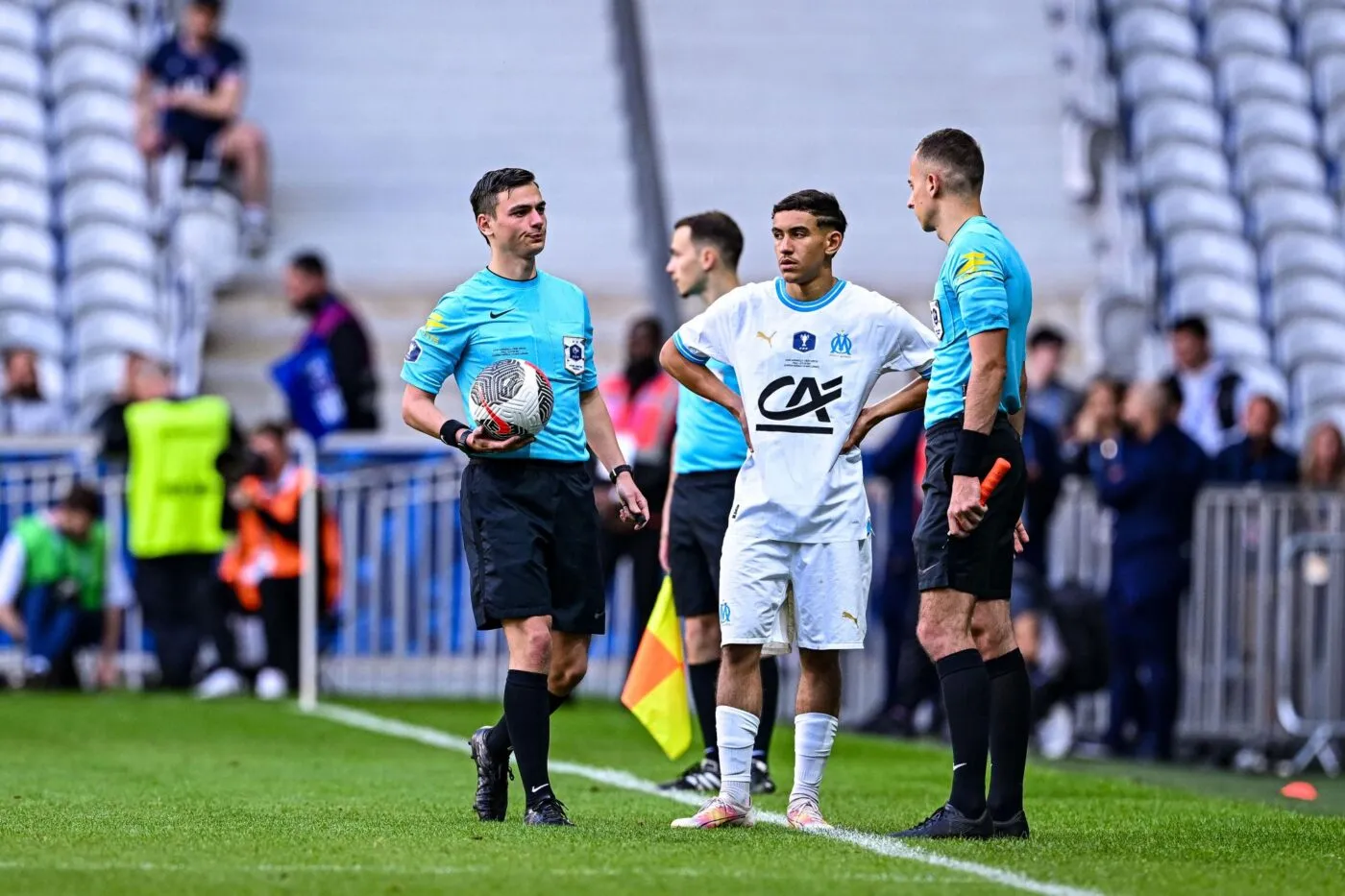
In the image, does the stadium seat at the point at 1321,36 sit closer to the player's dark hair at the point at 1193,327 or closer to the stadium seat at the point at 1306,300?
the stadium seat at the point at 1306,300

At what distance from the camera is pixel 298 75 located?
2170cm

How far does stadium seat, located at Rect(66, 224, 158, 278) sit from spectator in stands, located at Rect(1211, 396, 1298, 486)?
8732mm

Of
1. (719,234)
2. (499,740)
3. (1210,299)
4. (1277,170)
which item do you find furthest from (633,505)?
(1277,170)

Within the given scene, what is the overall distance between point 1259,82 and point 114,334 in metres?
10.2

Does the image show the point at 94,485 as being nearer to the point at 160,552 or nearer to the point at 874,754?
the point at 160,552

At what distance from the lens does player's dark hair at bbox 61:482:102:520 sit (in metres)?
15.3

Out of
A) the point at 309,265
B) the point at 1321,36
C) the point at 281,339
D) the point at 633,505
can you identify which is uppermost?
the point at 1321,36

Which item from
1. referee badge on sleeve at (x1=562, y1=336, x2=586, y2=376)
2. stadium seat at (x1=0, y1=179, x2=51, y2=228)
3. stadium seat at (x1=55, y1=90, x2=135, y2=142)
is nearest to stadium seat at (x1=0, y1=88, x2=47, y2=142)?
stadium seat at (x1=55, y1=90, x2=135, y2=142)

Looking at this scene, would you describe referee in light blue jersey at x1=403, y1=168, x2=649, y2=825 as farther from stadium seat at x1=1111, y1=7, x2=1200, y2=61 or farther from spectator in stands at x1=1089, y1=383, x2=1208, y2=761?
stadium seat at x1=1111, y1=7, x2=1200, y2=61

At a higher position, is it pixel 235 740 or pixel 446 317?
pixel 446 317

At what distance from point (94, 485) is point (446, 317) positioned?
8.68m

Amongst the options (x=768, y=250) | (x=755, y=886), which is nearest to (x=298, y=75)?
(x=768, y=250)

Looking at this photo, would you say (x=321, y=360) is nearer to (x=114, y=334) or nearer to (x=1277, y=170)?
(x=114, y=334)

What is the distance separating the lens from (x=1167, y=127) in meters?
21.5
